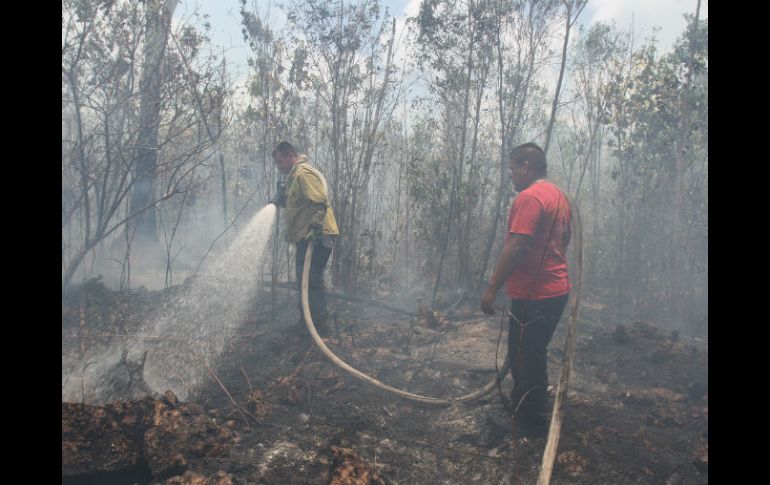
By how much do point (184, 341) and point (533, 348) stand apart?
11.9 feet

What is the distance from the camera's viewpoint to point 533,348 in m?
3.04

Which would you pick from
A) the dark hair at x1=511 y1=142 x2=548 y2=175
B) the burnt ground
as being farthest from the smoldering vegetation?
the dark hair at x1=511 y1=142 x2=548 y2=175

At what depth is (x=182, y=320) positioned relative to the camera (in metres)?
5.91

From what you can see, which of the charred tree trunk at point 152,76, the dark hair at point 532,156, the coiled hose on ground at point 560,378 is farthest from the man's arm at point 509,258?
the charred tree trunk at point 152,76

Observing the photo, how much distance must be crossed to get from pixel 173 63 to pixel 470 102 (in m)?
4.73

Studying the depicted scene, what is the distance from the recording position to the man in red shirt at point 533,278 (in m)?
2.90

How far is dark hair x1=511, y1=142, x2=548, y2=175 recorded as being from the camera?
125 inches

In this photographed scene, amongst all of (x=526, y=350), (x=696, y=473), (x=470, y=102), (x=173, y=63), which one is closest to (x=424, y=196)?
(x=470, y=102)

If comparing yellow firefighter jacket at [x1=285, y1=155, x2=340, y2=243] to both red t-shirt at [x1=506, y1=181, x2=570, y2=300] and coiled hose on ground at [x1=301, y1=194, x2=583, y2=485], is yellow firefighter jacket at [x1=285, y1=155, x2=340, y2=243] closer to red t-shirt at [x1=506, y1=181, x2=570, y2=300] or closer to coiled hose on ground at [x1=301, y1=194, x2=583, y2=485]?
coiled hose on ground at [x1=301, y1=194, x2=583, y2=485]

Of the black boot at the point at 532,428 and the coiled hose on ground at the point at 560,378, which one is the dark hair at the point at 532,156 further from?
the black boot at the point at 532,428

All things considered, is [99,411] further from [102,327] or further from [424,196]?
[424,196]

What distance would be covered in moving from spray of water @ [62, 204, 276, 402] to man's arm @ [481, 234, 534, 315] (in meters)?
2.27

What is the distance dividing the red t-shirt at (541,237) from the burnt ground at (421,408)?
103 centimetres

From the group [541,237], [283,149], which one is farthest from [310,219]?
[541,237]
